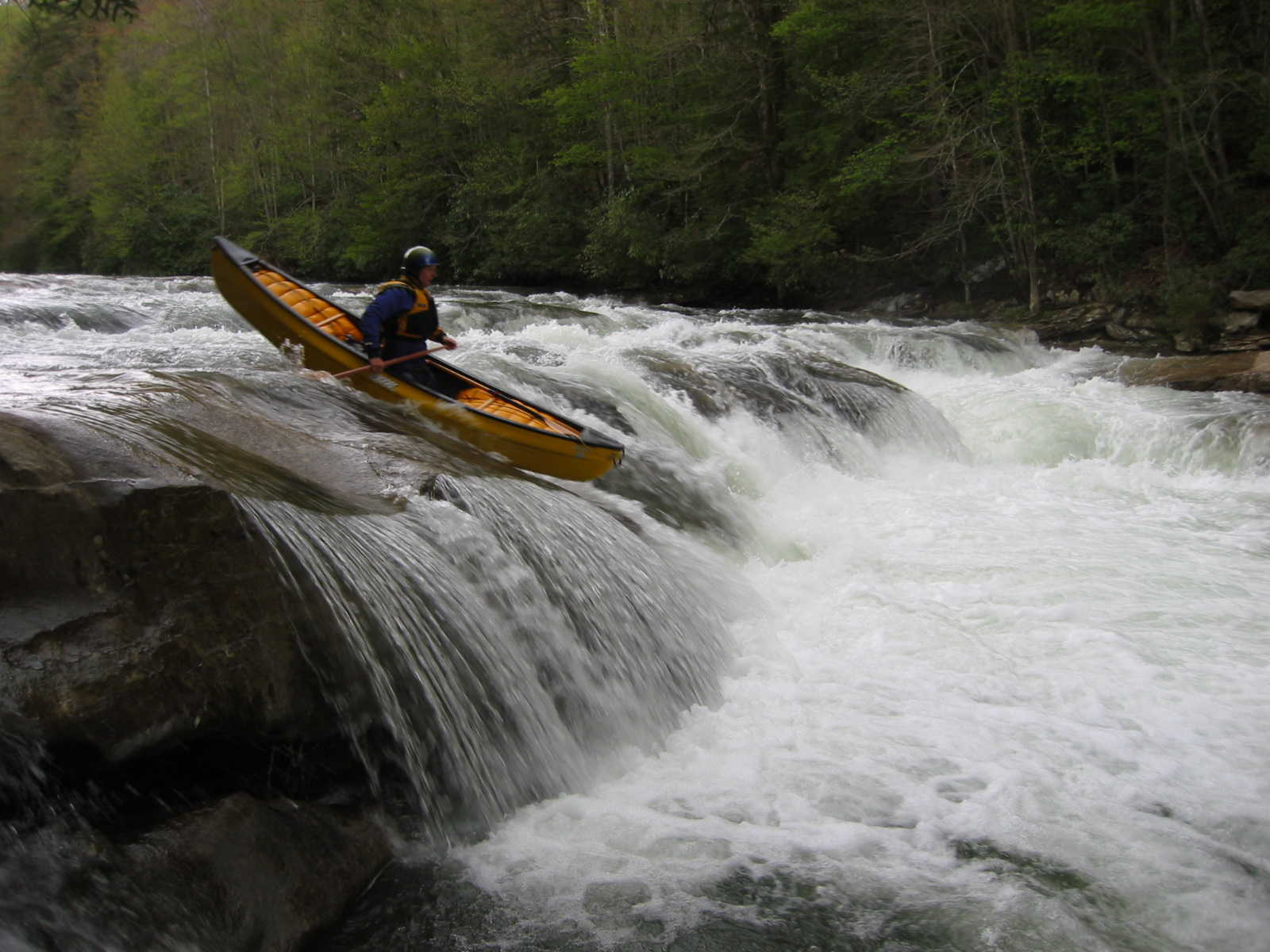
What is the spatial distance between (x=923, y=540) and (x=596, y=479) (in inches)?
91.8

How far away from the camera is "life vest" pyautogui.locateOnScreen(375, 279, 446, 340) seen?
651 cm

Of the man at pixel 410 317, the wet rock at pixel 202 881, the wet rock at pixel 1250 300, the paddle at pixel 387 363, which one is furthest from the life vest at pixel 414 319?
the wet rock at pixel 1250 300

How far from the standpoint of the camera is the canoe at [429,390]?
5.77 m

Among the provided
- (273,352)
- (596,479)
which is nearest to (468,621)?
(596,479)

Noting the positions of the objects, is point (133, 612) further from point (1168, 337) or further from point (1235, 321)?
point (1168, 337)

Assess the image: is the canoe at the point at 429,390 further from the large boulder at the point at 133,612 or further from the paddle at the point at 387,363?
the large boulder at the point at 133,612

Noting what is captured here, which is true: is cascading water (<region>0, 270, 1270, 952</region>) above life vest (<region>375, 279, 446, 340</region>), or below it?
below

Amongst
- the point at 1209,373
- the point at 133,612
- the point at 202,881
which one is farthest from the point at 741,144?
the point at 202,881

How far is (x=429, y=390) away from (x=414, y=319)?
690mm

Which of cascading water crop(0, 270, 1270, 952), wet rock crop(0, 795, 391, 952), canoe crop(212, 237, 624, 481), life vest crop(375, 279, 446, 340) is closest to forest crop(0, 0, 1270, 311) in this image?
canoe crop(212, 237, 624, 481)

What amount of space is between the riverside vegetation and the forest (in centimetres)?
6

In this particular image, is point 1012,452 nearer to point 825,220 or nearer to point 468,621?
point 468,621

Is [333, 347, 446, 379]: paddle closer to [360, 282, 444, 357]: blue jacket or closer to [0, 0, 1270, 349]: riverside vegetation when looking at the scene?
[360, 282, 444, 357]: blue jacket

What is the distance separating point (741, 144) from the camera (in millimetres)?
18688
